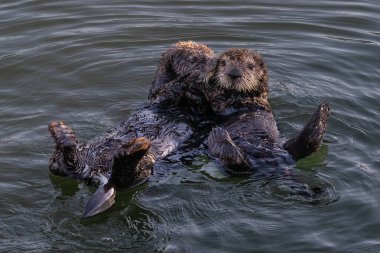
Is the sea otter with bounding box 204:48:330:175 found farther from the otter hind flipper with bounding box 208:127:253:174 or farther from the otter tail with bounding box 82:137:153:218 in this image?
the otter tail with bounding box 82:137:153:218

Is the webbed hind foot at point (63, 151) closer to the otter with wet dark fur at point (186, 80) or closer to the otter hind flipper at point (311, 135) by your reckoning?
the otter with wet dark fur at point (186, 80)

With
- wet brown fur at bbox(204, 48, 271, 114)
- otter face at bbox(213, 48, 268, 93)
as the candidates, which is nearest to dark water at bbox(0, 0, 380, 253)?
wet brown fur at bbox(204, 48, 271, 114)

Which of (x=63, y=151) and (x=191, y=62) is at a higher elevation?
(x=191, y=62)

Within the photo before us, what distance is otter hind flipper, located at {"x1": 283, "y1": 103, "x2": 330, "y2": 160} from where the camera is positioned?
5.42m

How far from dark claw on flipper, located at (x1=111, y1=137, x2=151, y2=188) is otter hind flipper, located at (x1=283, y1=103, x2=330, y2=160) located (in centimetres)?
117

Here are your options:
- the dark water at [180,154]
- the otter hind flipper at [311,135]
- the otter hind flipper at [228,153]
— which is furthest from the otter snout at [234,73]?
the otter hind flipper at [311,135]

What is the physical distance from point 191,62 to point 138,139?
2068 millimetres

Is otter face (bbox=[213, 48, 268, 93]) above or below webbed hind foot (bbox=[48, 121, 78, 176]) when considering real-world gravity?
above

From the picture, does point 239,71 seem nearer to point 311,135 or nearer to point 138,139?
point 311,135

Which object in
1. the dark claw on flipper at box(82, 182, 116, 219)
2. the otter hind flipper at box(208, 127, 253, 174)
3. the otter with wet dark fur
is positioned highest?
the otter with wet dark fur

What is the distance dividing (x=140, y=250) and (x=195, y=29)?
5042 mm

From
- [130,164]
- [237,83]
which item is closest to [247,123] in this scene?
[237,83]

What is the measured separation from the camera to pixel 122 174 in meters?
5.22

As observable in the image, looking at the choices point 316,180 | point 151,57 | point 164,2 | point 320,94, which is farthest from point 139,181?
point 164,2
